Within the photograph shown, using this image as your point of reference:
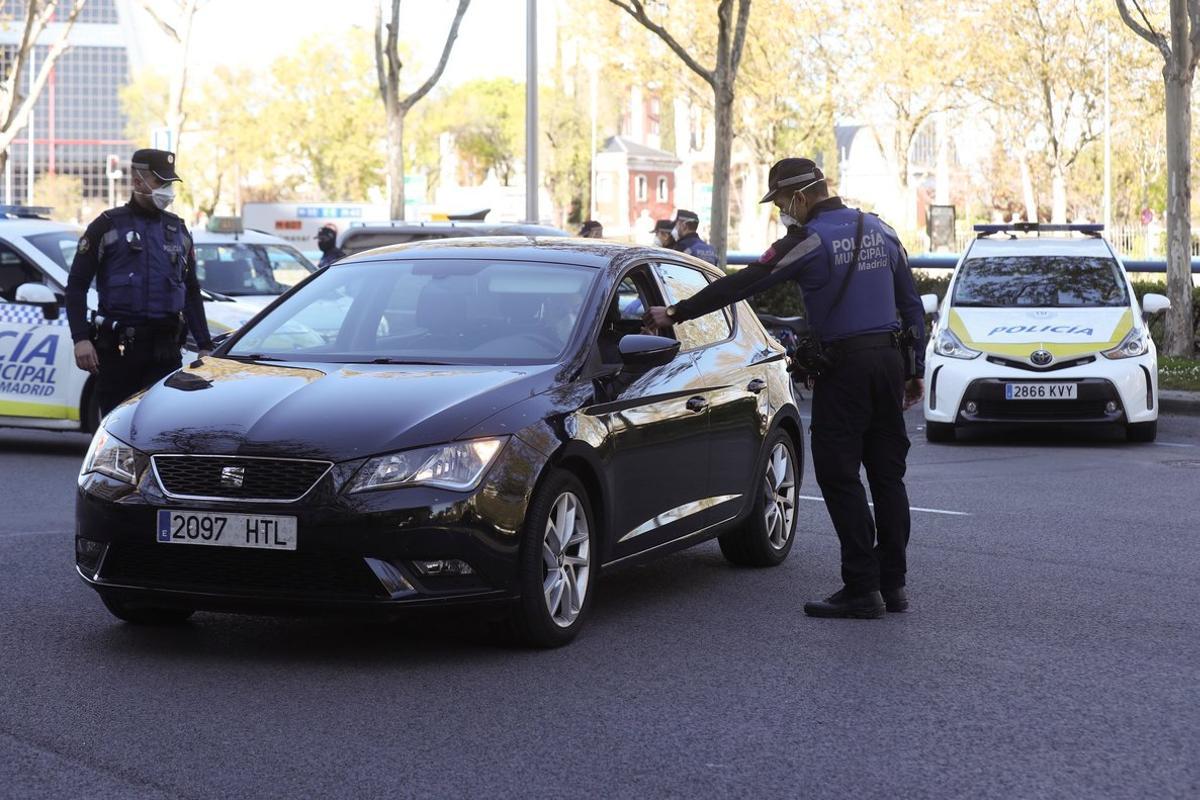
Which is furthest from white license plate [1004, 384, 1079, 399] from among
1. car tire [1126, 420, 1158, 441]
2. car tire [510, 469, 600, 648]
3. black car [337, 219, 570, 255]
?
car tire [510, 469, 600, 648]

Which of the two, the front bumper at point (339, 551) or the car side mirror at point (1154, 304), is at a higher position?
the car side mirror at point (1154, 304)

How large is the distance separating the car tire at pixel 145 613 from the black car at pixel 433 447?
0.06 ft

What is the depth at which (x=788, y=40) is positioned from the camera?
54.2 metres

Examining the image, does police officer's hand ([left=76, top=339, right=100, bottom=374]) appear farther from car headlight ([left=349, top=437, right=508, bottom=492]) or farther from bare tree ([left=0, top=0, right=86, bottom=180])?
bare tree ([left=0, top=0, right=86, bottom=180])

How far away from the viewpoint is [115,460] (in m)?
6.61

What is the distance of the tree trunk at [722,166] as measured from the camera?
972 inches

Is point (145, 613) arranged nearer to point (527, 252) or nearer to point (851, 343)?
point (527, 252)

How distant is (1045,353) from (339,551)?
949 cm

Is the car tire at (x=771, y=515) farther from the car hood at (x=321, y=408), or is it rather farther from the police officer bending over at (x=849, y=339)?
the car hood at (x=321, y=408)

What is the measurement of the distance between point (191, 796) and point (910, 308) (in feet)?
12.6

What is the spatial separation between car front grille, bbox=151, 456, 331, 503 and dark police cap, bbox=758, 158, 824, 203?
225cm

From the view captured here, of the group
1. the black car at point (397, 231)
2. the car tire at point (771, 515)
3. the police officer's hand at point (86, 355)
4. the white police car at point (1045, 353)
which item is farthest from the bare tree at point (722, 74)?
the car tire at point (771, 515)

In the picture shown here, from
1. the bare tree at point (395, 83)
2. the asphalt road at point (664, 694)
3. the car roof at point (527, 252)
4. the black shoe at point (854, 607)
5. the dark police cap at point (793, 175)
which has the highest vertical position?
the bare tree at point (395, 83)

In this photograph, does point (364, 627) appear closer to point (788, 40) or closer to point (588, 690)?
point (588, 690)
